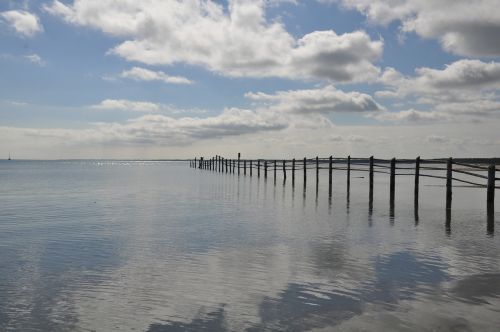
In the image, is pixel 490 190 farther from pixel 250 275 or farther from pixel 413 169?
pixel 413 169

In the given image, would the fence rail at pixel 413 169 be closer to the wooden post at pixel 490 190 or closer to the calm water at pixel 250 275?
the wooden post at pixel 490 190

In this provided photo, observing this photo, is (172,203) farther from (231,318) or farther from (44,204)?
Answer: (231,318)

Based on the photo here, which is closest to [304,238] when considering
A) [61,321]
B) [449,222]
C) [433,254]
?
[433,254]

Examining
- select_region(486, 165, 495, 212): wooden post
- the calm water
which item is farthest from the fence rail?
the calm water

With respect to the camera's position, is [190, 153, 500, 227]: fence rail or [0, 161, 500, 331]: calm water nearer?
[0, 161, 500, 331]: calm water

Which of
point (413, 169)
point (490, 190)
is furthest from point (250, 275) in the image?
point (413, 169)

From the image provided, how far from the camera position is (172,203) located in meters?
22.2

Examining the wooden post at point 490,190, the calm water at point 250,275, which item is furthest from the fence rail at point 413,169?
the calm water at point 250,275

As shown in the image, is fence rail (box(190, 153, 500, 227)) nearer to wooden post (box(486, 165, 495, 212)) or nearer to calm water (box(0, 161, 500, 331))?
wooden post (box(486, 165, 495, 212))

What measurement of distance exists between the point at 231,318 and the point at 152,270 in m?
3.00

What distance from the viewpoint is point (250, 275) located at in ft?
26.0

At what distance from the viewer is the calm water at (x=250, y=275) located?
5.72 m

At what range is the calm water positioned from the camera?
18.8ft

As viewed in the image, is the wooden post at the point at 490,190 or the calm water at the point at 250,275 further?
the wooden post at the point at 490,190
